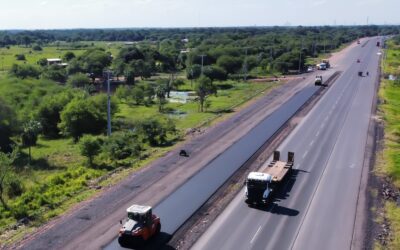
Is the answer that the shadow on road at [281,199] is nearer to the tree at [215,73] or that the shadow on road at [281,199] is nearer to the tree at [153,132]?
the tree at [153,132]

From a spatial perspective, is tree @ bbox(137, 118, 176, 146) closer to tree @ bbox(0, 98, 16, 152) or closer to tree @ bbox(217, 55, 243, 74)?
tree @ bbox(0, 98, 16, 152)

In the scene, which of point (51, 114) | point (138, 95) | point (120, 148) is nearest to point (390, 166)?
point (120, 148)

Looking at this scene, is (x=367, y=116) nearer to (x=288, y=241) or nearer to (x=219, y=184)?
(x=219, y=184)

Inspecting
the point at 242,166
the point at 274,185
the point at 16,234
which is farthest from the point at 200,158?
the point at 16,234

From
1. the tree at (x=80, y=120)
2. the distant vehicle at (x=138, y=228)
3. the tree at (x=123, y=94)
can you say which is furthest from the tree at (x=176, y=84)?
the distant vehicle at (x=138, y=228)

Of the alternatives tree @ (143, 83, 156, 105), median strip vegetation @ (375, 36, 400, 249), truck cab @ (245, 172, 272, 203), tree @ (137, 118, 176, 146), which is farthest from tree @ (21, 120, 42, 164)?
median strip vegetation @ (375, 36, 400, 249)

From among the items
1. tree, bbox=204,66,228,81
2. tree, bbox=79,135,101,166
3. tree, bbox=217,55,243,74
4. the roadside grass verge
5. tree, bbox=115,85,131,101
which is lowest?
the roadside grass verge

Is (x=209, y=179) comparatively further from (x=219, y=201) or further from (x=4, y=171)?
(x=4, y=171)
